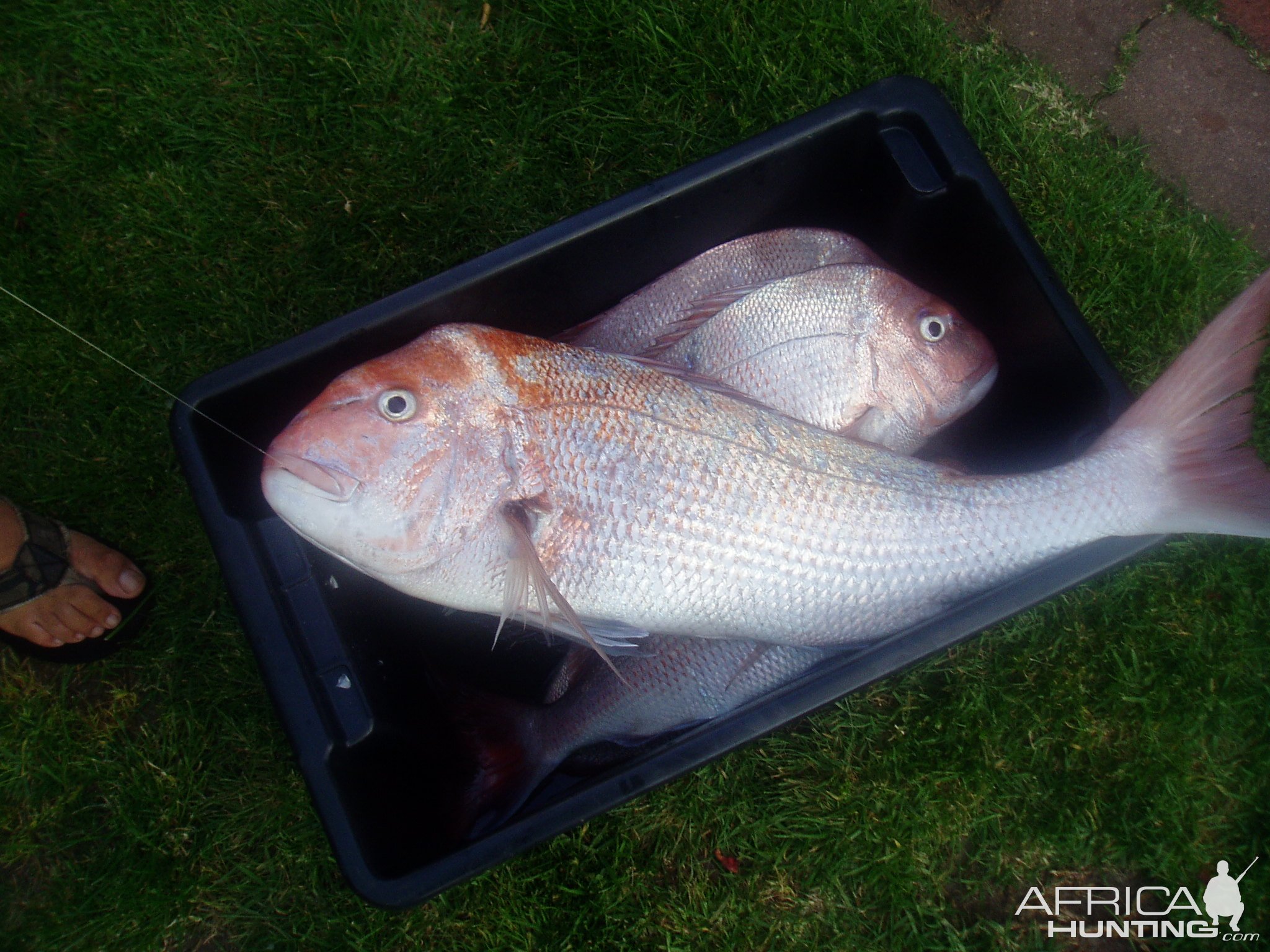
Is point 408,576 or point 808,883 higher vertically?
point 408,576

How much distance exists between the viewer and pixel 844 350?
5.63 feet

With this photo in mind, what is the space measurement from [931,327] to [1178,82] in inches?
50.2

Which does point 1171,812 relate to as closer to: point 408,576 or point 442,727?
point 442,727

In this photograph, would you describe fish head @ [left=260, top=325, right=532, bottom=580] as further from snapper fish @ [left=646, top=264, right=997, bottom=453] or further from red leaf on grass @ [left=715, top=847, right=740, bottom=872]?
red leaf on grass @ [left=715, top=847, right=740, bottom=872]

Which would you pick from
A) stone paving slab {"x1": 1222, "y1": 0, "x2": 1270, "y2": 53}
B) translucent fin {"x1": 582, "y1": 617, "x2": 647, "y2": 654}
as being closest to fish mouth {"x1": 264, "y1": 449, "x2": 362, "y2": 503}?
translucent fin {"x1": 582, "y1": 617, "x2": 647, "y2": 654}

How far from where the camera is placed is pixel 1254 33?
7.38 feet

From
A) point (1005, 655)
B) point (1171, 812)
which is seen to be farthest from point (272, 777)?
point (1171, 812)

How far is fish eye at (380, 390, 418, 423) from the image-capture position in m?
1.36

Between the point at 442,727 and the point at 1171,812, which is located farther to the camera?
the point at 1171,812

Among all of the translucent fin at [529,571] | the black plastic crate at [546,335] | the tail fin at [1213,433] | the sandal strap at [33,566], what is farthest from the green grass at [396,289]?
the translucent fin at [529,571]

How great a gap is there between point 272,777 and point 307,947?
40 cm

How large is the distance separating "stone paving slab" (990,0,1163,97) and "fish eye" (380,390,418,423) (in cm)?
200

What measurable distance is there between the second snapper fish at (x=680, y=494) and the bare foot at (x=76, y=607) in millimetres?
1125

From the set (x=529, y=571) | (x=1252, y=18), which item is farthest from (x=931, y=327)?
(x=1252, y=18)
